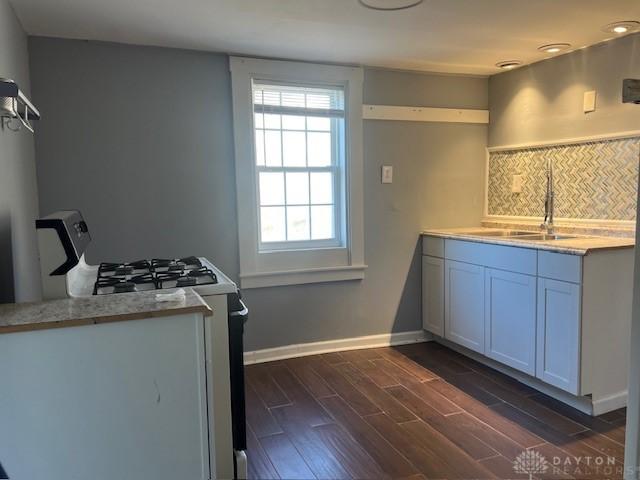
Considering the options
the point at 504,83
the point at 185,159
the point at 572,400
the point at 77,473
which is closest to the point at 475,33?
the point at 504,83

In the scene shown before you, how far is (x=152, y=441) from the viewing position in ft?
4.41

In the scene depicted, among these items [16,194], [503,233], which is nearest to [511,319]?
[503,233]

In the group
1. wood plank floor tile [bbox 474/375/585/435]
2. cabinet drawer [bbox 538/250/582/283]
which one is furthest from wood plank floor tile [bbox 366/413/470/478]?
cabinet drawer [bbox 538/250/582/283]

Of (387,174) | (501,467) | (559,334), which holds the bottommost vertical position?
(501,467)

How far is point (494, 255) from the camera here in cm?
307

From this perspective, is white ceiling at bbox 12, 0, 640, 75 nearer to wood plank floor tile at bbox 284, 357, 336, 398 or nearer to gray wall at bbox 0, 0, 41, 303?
gray wall at bbox 0, 0, 41, 303

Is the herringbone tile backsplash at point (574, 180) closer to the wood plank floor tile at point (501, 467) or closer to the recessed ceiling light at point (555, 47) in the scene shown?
the recessed ceiling light at point (555, 47)

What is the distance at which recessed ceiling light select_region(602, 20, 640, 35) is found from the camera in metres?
2.59

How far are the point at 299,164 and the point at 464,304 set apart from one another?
1539 mm

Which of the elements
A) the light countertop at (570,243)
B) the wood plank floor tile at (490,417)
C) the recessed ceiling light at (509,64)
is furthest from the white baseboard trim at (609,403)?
the recessed ceiling light at (509,64)

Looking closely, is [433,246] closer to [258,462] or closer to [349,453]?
[349,453]

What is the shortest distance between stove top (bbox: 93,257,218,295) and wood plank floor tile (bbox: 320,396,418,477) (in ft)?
3.67

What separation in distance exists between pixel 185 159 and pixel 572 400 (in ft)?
8.99

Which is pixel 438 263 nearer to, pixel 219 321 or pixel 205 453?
pixel 219 321
